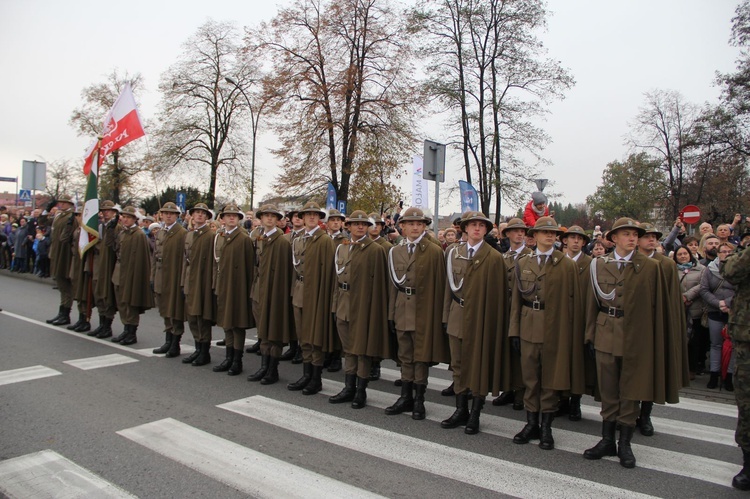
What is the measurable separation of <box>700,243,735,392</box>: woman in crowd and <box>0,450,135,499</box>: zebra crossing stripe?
7.58m

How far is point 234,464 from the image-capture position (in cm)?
440

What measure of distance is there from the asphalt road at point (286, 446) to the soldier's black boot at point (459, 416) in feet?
0.36

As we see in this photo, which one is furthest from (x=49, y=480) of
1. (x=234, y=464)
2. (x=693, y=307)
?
(x=693, y=307)

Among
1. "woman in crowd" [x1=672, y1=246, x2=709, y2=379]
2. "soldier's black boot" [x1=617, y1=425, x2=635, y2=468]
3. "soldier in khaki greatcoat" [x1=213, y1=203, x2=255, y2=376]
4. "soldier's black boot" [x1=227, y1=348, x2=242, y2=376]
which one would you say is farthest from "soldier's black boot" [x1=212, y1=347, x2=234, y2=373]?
"woman in crowd" [x1=672, y1=246, x2=709, y2=379]

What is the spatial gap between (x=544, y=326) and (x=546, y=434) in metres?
1.01

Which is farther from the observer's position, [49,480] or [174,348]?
[174,348]

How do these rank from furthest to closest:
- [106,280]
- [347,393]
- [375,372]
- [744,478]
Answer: [106,280]
[375,372]
[347,393]
[744,478]

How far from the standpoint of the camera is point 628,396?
4691 mm

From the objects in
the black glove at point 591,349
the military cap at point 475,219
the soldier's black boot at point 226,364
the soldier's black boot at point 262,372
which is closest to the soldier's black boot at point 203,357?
the soldier's black boot at point 226,364

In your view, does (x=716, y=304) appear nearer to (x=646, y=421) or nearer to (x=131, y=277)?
(x=646, y=421)

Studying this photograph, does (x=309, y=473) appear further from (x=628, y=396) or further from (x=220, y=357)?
(x=220, y=357)

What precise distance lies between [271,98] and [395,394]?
813 inches

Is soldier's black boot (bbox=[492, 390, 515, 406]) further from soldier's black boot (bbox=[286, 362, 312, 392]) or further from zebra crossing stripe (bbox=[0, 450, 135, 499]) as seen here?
zebra crossing stripe (bbox=[0, 450, 135, 499])

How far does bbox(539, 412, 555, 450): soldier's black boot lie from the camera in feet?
16.3
